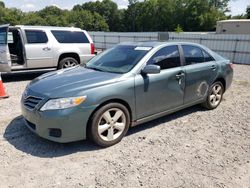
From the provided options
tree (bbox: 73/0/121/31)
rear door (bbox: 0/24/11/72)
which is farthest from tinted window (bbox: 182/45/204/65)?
tree (bbox: 73/0/121/31)

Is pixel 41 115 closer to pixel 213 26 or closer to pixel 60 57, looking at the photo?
pixel 60 57

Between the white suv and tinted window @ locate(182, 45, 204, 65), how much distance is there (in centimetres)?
497

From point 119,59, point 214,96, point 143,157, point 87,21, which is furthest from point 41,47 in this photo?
point 87,21

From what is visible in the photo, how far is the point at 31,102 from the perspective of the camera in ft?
11.9

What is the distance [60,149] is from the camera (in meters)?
3.66

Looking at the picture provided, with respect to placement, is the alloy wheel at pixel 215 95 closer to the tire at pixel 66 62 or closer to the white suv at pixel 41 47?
the white suv at pixel 41 47

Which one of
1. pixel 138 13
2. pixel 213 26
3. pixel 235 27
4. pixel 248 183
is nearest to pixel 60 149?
pixel 248 183

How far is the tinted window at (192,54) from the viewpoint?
4.72 m

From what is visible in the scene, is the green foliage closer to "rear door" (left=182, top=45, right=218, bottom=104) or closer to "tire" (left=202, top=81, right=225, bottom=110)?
"tire" (left=202, top=81, right=225, bottom=110)

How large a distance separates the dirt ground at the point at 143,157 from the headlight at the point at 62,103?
0.70 meters

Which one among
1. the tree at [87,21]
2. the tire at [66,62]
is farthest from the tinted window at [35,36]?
the tree at [87,21]

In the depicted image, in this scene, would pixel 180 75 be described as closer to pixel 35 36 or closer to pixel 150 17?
pixel 35 36

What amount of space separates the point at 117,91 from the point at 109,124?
0.50m

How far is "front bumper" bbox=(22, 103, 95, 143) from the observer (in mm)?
3319
